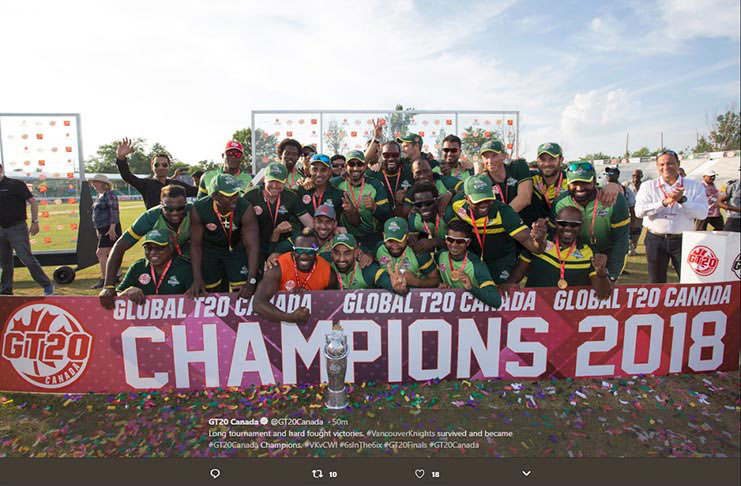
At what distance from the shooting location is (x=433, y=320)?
152 inches

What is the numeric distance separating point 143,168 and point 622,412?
3026 inches

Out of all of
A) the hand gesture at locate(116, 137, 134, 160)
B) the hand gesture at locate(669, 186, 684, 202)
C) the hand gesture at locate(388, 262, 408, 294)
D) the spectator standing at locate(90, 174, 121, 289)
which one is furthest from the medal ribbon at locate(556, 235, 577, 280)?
the spectator standing at locate(90, 174, 121, 289)

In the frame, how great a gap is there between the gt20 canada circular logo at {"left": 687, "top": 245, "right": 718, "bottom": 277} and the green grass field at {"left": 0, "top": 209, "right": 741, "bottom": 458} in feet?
4.27

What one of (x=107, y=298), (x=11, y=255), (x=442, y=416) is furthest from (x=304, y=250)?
(x=11, y=255)

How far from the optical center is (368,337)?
387 cm

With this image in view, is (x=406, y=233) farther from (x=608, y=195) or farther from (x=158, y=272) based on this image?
(x=158, y=272)

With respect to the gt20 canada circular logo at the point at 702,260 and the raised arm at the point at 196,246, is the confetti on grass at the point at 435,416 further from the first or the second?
the gt20 canada circular logo at the point at 702,260

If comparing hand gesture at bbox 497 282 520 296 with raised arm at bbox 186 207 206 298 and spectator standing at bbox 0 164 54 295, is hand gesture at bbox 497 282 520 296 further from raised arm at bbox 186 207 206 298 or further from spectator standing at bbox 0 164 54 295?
spectator standing at bbox 0 164 54 295

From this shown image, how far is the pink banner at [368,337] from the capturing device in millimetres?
3764

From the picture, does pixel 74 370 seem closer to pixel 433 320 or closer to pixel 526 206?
pixel 433 320

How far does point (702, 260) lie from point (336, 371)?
447 centimetres

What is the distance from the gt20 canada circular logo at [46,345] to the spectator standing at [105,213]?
4408 millimetres

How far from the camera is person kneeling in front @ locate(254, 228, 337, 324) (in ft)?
12.3

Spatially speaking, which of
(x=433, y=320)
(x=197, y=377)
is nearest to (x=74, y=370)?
(x=197, y=377)
